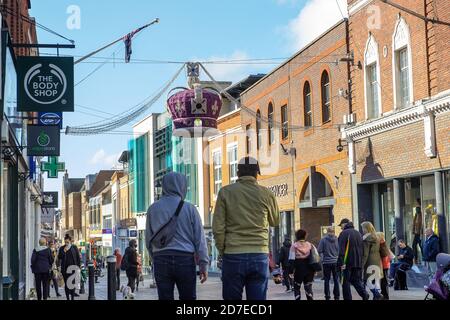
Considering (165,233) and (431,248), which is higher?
(165,233)

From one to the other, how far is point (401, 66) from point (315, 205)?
808 centimetres

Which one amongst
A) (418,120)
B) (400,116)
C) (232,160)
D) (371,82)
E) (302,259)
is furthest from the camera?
(232,160)

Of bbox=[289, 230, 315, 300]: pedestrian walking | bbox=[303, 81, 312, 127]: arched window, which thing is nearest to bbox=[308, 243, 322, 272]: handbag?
bbox=[289, 230, 315, 300]: pedestrian walking

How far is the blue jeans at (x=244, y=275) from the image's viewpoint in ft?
24.2

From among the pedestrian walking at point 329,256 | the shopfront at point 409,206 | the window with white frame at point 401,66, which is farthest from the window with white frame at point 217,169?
the pedestrian walking at point 329,256

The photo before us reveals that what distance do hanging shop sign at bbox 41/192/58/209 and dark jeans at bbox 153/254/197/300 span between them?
2995 centimetres

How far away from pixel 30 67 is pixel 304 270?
6.99 m

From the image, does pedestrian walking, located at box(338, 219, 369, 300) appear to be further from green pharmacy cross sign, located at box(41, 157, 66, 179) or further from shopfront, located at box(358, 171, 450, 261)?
green pharmacy cross sign, located at box(41, 157, 66, 179)

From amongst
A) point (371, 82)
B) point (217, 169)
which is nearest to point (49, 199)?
point (217, 169)

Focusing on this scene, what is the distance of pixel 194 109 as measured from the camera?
29078 millimetres

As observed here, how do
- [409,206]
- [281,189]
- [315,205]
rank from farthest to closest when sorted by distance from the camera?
[281,189]
[315,205]
[409,206]

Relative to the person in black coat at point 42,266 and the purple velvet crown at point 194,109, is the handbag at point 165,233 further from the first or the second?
the purple velvet crown at point 194,109

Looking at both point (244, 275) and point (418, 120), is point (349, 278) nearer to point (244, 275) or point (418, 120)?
point (244, 275)

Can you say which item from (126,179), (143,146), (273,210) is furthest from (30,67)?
(126,179)
